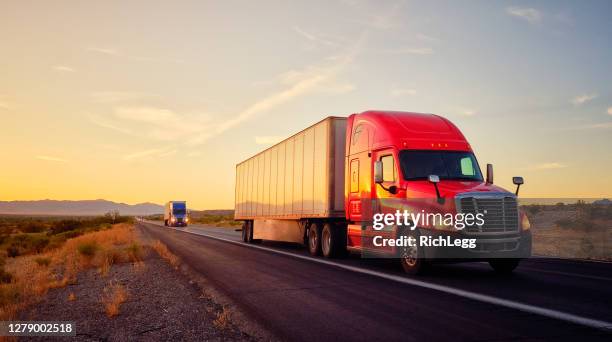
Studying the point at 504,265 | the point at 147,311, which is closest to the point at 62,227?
the point at 147,311

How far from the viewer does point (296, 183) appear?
18.5 meters

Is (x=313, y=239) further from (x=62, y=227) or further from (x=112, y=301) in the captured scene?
(x=62, y=227)

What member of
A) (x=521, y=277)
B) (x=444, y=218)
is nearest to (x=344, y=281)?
(x=444, y=218)

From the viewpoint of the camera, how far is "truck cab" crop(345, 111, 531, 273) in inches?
396

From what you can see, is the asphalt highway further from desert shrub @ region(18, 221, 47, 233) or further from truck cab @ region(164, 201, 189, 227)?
truck cab @ region(164, 201, 189, 227)

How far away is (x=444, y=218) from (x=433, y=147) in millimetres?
2401

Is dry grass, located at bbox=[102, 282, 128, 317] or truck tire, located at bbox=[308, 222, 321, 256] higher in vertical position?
truck tire, located at bbox=[308, 222, 321, 256]

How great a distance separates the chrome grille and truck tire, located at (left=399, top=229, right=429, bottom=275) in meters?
1.16

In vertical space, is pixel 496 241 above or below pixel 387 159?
below

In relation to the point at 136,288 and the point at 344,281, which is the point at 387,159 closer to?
the point at 344,281

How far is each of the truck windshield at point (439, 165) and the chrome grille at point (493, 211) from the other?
4.73 ft

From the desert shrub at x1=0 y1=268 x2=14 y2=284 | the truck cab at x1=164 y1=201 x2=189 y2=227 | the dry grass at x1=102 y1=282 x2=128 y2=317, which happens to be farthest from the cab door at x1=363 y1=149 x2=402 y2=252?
the truck cab at x1=164 y1=201 x2=189 y2=227

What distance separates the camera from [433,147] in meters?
11.9

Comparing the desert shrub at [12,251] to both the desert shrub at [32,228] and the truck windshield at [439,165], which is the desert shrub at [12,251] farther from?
the desert shrub at [32,228]
